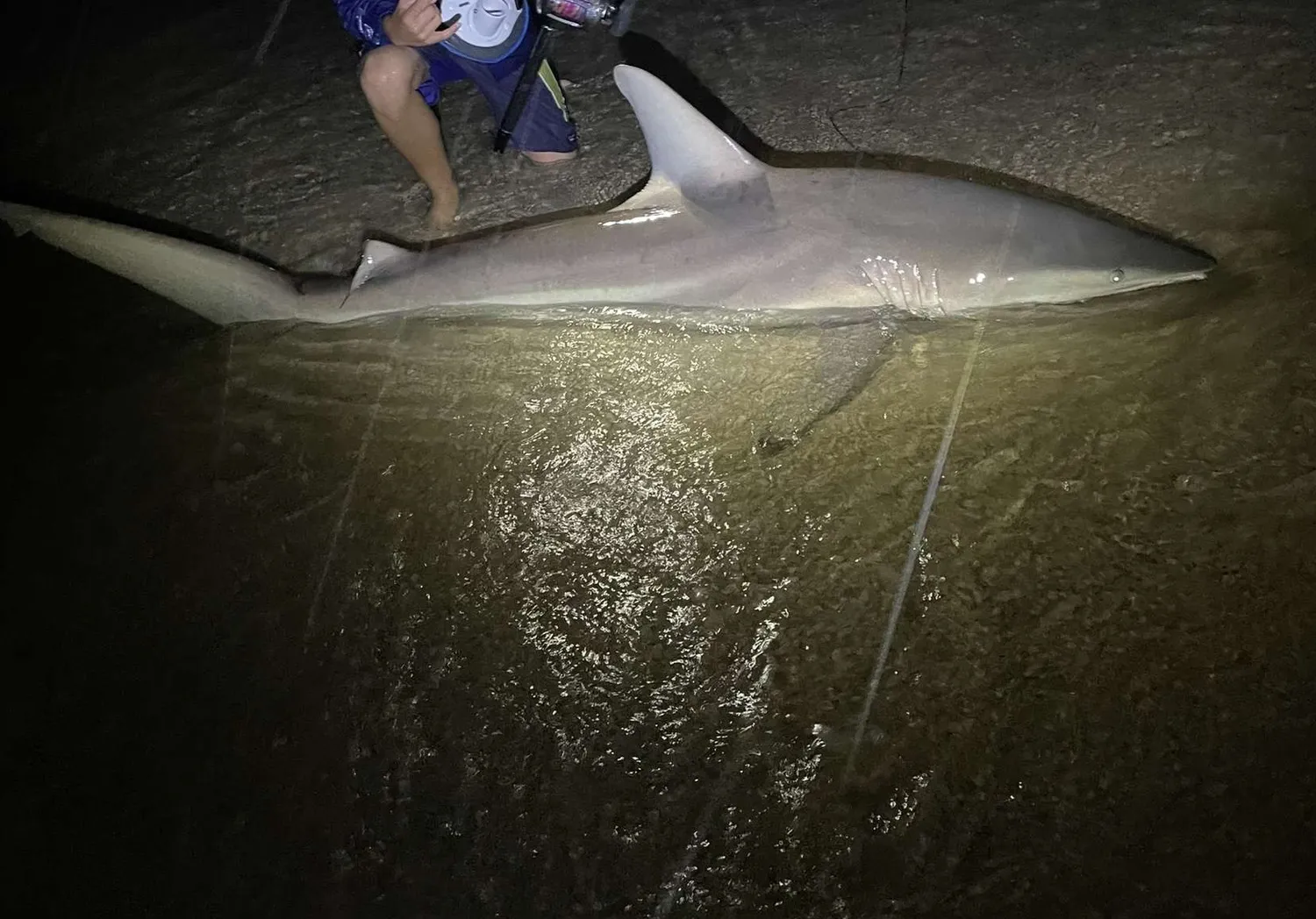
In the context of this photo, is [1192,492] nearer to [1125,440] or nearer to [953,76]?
[1125,440]

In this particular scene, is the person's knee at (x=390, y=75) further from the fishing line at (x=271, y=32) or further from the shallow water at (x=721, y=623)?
the fishing line at (x=271, y=32)

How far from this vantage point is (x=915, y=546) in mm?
2148

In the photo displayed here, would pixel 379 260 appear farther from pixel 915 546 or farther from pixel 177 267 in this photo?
pixel 915 546

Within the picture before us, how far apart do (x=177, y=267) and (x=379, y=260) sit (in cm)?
65

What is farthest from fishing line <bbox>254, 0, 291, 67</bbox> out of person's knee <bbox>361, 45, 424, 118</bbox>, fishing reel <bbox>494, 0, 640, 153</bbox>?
fishing reel <bbox>494, 0, 640, 153</bbox>

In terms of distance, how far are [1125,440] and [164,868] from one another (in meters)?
2.52

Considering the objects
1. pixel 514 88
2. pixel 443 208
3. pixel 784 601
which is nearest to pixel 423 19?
pixel 514 88

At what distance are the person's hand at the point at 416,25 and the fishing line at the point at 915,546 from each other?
1.88 meters

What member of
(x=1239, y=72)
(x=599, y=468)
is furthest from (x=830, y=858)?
(x=1239, y=72)

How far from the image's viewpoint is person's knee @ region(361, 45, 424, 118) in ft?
9.59

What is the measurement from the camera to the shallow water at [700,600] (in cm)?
177

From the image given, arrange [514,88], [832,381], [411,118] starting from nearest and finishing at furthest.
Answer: [832,381], [411,118], [514,88]

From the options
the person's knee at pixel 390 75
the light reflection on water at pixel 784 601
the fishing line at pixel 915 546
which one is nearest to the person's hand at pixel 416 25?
the person's knee at pixel 390 75

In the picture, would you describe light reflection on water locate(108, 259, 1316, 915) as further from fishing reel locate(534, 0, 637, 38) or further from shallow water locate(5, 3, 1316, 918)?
fishing reel locate(534, 0, 637, 38)
